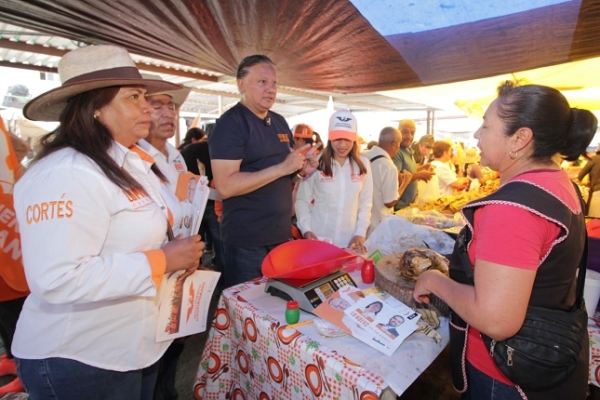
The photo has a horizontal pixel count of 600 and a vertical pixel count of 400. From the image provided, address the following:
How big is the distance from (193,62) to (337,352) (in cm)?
305

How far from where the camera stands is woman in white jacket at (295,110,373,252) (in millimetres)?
2557

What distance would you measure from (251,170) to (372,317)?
1143 millimetres

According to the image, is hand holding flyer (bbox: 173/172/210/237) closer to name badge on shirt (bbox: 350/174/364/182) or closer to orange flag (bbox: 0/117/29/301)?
orange flag (bbox: 0/117/29/301)

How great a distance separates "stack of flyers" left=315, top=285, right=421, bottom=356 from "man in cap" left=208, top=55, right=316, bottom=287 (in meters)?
0.79

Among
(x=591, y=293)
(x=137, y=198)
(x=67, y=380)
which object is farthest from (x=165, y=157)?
(x=591, y=293)

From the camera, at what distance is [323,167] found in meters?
→ 2.59

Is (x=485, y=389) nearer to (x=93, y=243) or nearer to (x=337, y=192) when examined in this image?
(x=93, y=243)

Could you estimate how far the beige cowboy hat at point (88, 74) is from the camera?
1098 mm

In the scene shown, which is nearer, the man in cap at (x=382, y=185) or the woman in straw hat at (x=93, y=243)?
the woman in straw hat at (x=93, y=243)

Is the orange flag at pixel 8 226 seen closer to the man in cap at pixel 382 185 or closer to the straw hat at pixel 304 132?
the straw hat at pixel 304 132

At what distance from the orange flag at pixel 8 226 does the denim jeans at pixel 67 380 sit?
102cm

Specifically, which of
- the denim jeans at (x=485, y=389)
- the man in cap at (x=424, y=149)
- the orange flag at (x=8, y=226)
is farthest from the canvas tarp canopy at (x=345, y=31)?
the man in cap at (x=424, y=149)

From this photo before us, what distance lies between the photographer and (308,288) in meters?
1.40

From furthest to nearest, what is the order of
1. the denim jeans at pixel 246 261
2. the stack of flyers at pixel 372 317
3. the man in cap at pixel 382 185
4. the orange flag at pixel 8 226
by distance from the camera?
the man in cap at pixel 382 185 → the denim jeans at pixel 246 261 → the orange flag at pixel 8 226 → the stack of flyers at pixel 372 317
